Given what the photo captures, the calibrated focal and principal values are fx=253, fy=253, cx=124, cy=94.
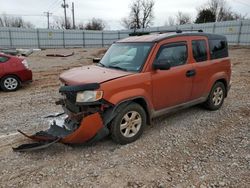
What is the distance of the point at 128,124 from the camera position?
4.30m

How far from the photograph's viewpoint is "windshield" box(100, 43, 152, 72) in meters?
4.54

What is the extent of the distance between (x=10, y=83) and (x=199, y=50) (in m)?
6.56

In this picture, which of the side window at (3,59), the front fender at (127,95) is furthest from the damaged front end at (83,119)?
the side window at (3,59)

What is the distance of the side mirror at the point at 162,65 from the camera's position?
173 inches

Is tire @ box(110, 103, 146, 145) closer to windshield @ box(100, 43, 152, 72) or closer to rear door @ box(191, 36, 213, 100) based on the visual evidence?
windshield @ box(100, 43, 152, 72)

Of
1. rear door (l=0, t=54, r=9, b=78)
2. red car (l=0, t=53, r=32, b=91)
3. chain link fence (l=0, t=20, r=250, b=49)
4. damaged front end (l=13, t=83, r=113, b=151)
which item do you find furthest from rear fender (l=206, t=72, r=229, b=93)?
chain link fence (l=0, t=20, r=250, b=49)

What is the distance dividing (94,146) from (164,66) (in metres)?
1.83

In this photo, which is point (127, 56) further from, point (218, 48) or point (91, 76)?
point (218, 48)

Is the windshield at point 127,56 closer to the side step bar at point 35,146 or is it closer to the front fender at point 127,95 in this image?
the front fender at point 127,95

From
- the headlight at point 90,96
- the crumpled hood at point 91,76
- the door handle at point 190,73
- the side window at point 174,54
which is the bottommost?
the headlight at point 90,96

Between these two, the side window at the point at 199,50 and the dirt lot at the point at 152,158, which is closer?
the dirt lot at the point at 152,158

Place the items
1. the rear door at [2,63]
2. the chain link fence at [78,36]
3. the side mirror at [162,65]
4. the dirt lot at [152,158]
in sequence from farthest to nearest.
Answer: the chain link fence at [78,36], the rear door at [2,63], the side mirror at [162,65], the dirt lot at [152,158]

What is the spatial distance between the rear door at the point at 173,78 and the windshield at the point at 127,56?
270 millimetres

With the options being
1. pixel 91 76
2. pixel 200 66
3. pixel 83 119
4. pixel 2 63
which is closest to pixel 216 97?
pixel 200 66
